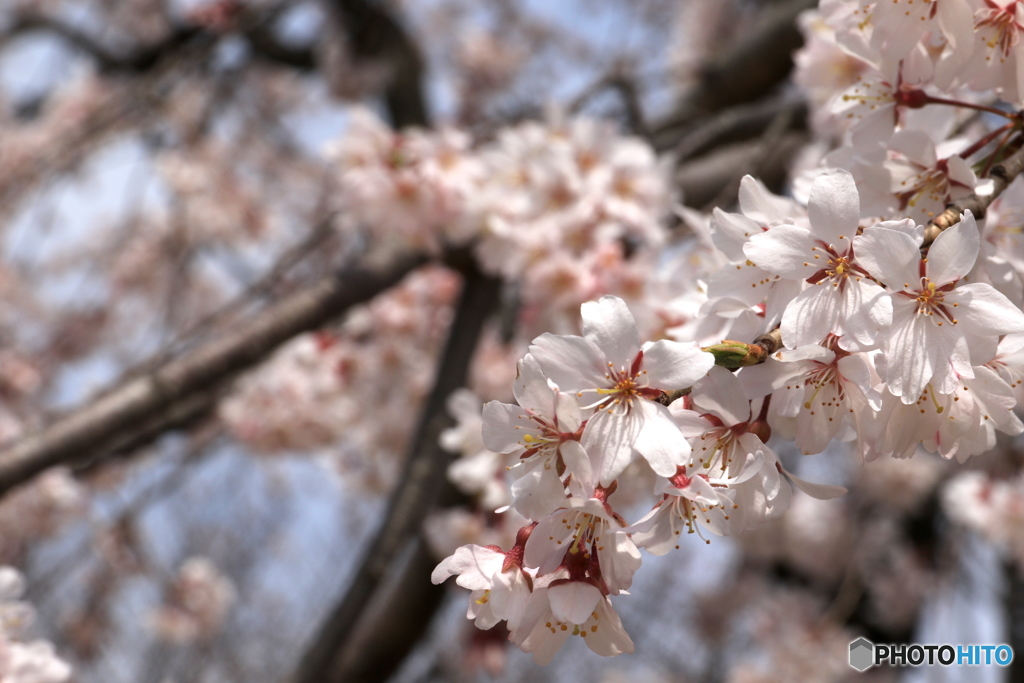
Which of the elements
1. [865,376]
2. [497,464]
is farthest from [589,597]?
[497,464]

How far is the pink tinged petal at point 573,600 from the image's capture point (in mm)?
631

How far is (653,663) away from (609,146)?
16.5 feet

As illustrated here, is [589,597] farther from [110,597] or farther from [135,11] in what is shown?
[135,11]

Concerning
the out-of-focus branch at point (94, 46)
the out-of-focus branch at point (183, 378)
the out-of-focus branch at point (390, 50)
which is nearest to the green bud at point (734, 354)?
the out-of-focus branch at point (183, 378)

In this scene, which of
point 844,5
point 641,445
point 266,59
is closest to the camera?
point 641,445

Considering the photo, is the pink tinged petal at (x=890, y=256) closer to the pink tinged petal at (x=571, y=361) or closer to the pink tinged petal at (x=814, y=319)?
the pink tinged petal at (x=814, y=319)

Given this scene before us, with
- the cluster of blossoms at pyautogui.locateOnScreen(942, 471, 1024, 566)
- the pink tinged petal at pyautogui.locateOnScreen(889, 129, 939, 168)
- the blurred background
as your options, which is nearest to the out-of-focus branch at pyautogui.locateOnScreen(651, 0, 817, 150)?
the blurred background

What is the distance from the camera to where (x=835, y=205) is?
0.67 metres

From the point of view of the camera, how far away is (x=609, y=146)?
188 centimetres

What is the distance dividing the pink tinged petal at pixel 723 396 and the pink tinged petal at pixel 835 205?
0.16 meters

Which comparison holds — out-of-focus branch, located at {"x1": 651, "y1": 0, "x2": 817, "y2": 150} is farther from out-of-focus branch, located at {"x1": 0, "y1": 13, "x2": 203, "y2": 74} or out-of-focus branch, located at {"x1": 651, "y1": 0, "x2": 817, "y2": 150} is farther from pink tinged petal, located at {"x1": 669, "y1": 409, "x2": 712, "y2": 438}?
out-of-focus branch, located at {"x1": 0, "y1": 13, "x2": 203, "y2": 74}

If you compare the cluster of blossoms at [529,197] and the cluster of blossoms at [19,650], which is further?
the cluster of blossoms at [529,197]

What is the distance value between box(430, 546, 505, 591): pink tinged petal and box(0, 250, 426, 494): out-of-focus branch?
1424mm

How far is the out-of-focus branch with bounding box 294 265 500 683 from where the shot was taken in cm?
195
